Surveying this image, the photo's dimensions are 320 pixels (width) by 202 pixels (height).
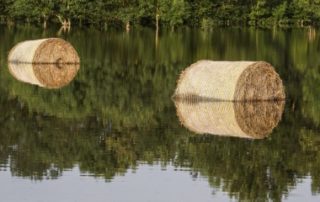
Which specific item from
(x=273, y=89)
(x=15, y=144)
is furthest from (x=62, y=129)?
(x=273, y=89)

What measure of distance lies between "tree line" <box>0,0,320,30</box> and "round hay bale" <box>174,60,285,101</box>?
215 ft

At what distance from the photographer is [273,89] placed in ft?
93.0

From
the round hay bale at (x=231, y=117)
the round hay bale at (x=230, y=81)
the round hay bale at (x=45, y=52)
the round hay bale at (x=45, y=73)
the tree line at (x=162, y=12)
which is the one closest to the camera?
the round hay bale at (x=231, y=117)

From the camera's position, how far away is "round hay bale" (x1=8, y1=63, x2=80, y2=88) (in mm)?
34031

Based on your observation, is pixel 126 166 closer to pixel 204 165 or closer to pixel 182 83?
pixel 204 165

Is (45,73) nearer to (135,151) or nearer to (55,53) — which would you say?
(55,53)

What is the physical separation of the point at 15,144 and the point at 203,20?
8088 cm

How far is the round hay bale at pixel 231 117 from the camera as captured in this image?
22344mm

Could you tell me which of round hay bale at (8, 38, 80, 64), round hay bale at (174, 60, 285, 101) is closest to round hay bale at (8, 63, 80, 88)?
round hay bale at (8, 38, 80, 64)

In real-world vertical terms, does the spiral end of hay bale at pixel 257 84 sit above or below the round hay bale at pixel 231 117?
above

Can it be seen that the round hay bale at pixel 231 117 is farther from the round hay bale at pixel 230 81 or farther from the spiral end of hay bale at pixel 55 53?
the spiral end of hay bale at pixel 55 53

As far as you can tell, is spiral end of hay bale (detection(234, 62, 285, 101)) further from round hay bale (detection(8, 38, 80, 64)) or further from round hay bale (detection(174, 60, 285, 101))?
round hay bale (detection(8, 38, 80, 64))

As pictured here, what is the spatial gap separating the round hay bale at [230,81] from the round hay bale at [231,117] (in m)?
0.28

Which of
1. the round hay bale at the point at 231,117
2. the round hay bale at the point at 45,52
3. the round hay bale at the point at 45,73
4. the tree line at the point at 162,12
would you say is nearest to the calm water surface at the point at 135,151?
the round hay bale at the point at 231,117
